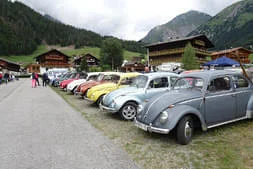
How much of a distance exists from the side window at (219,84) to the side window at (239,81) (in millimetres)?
278

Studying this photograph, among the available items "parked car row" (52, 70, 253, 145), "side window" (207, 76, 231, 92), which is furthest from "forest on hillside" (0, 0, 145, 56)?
→ "side window" (207, 76, 231, 92)

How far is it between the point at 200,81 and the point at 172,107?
1312 mm

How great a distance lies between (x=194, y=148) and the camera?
4.36m

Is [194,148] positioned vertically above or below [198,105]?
below

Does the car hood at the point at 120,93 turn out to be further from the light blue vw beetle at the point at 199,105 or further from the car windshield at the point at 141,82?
the light blue vw beetle at the point at 199,105

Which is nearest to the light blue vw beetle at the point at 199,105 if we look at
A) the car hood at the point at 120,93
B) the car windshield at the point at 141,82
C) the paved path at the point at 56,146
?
the paved path at the point at 56,146

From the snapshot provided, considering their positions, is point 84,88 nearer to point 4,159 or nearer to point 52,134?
point 52,134

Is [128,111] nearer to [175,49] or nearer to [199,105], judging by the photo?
[199,105]

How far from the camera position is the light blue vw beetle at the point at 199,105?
4.53 m

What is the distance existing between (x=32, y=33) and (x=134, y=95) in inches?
5780

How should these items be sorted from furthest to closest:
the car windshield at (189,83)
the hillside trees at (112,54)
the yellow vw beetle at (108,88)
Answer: the hillside trees at (112,54) → the yellow vw beetle at (108,88) → the car windshield at (189,83)

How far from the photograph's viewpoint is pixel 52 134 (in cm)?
555

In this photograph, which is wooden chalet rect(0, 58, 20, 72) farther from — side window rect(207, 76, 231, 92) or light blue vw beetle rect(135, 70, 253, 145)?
side window rect(207, 76, 231, 92)

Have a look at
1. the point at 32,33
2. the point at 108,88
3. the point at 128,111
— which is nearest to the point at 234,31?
Result: the point at 32,33
